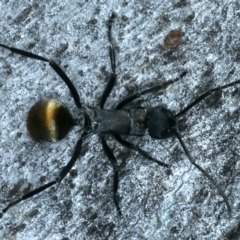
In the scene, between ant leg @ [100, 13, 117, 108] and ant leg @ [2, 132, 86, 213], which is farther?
ant leg @ [100, 13, 117, 108]

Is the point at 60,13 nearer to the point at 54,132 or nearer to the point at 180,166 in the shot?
the point at 54,132

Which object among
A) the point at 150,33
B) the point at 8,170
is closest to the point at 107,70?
the point at 150,33

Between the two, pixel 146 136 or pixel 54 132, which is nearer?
pixel 54 132

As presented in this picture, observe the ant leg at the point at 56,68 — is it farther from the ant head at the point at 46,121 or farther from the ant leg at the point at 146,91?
the ant leg at the point at 146,91

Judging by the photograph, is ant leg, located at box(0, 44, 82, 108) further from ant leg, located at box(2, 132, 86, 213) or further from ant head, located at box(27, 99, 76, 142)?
ant leg, located at box(2, 132, 86, 213)

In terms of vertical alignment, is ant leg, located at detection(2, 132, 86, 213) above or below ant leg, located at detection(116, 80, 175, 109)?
below

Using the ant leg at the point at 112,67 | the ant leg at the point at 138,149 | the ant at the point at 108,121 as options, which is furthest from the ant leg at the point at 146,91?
the ant leg at the point at 138,149

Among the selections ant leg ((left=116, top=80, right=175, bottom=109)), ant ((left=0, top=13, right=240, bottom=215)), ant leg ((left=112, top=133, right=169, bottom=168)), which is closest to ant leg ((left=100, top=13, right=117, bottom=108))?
ant ((left=0, top=13, right=240, bottom=215))
